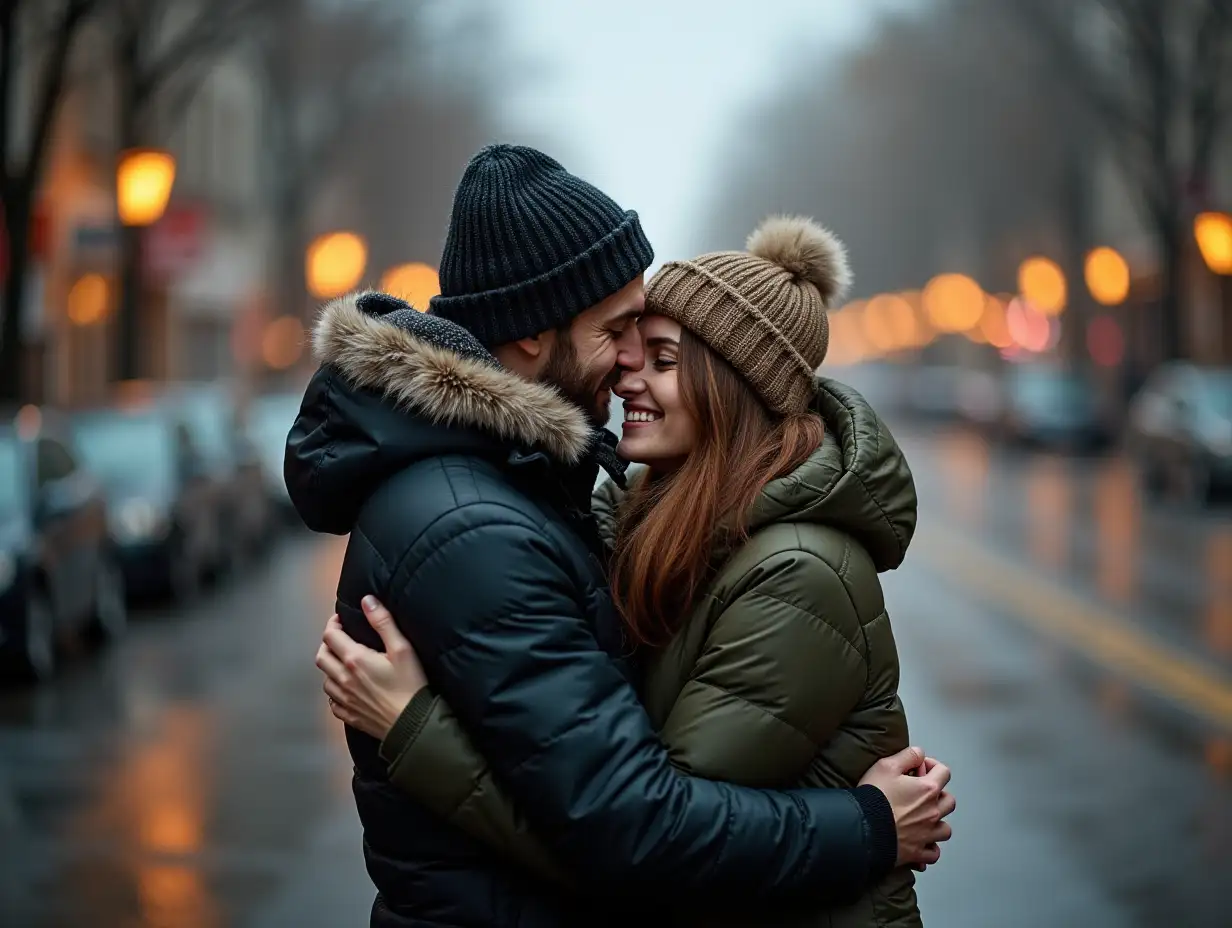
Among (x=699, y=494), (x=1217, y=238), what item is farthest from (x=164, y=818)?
(x=1217, y=238)

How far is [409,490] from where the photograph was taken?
293 centimetres

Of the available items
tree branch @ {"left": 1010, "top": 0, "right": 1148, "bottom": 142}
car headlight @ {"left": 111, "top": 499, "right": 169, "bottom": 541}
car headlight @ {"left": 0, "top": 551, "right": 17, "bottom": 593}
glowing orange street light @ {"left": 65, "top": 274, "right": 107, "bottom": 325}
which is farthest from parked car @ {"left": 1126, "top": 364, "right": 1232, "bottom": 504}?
glowing orange street light @ {"left": 65, "top": 274, "right": 107, "bottom": 325}

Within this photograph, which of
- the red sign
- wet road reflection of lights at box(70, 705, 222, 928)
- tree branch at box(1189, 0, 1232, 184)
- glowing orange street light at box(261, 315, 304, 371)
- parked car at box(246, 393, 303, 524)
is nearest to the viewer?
wet road reflection of lights at box(70, 705, 222, 928)

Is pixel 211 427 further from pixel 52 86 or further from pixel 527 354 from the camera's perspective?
pixel 527 354

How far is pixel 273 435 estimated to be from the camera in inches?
1141

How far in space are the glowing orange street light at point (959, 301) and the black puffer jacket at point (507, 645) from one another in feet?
239

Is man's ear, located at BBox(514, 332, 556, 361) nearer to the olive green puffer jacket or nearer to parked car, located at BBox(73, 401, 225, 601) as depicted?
the olive green puffer jacket

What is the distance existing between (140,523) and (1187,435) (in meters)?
A: 16.2

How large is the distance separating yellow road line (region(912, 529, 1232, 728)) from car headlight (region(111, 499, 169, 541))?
24.0ft

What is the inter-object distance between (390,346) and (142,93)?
25079 mm

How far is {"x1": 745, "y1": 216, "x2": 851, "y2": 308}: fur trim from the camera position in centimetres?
349

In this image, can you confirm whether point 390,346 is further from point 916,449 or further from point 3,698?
point 916,449

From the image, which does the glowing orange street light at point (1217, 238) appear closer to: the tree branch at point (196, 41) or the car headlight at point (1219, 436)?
the car headlight at point (1219, 436)

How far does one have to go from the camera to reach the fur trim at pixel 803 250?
3.49 m
